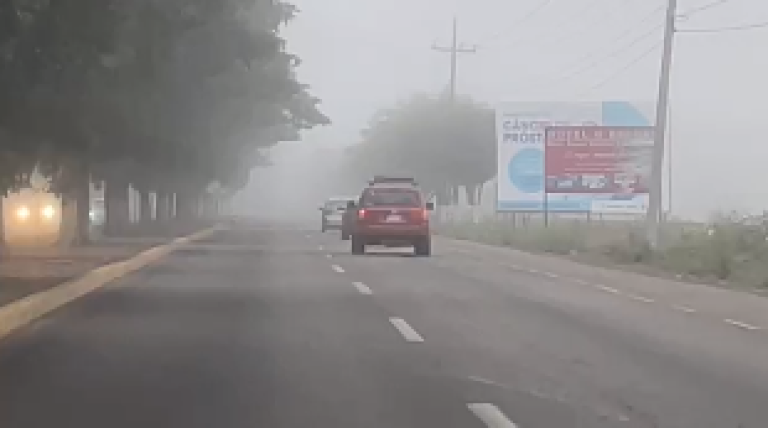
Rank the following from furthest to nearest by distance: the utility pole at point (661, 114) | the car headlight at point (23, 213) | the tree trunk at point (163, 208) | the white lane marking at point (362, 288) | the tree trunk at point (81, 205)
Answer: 1. the car headlight at point (23, 213)
2. the tree trunk at point (163, 208)
3. the tree trunk at point (81, 205)
4. the utility pole at point (661, 114)
5. the white lane marking at point (362, 288)

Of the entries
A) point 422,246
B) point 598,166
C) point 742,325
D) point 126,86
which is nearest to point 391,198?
point 422,246

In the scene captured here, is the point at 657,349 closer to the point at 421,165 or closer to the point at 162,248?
the point at 162,248

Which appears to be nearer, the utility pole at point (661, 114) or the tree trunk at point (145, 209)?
the utility pole at point (661, 114)

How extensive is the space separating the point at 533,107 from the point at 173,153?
2405 centimetres

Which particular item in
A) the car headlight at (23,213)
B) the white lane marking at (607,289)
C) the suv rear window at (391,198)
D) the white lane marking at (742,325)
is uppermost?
the suv rear window at (391,198)

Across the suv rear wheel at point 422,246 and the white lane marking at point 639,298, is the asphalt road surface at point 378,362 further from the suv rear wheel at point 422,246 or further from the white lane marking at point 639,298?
the suv rear wheel at point 422,246

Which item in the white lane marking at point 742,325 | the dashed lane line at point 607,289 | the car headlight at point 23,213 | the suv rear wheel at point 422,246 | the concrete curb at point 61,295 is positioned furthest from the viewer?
the car headlight at point 23,213

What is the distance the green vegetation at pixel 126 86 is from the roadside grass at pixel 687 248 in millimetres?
11247

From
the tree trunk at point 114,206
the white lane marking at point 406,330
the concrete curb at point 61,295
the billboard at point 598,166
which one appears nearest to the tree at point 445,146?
the billboard at point 598,166

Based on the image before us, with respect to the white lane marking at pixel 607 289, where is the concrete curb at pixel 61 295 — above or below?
above

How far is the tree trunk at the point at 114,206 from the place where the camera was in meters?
46.9

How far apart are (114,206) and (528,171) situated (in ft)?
62.4

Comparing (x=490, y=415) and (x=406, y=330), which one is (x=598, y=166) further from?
(x=490, y=415)

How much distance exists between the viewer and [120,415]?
927 cm
